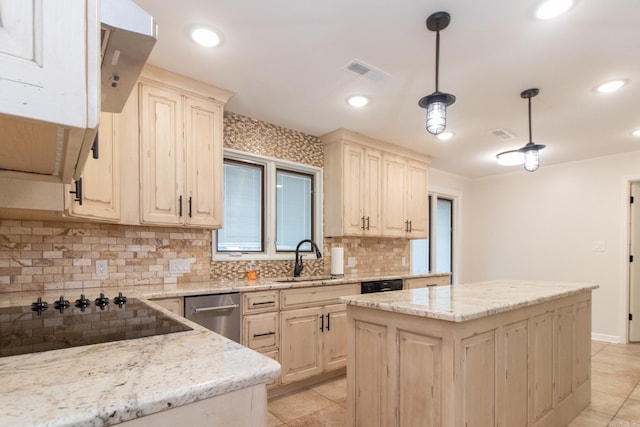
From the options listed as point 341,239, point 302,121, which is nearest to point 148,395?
point 302,121

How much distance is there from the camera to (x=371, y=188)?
13.4 ft

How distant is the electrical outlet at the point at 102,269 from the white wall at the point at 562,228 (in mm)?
5408

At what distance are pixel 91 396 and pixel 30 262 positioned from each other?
2118mm

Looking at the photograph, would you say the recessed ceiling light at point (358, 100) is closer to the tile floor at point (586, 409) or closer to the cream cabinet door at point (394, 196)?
the cream cabinet door at point (394, 196)

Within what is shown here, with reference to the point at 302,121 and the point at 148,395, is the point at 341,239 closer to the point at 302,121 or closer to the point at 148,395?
the point at 302,121

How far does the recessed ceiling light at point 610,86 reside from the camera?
2.62m

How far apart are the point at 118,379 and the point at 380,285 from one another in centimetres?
309

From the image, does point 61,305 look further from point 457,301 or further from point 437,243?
point 437,243

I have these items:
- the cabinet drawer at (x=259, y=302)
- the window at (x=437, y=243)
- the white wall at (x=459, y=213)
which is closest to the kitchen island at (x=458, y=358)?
the cabinet drawer at (x=259, y=302)

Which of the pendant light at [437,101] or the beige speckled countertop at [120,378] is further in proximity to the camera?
the pendant light at [437,101]

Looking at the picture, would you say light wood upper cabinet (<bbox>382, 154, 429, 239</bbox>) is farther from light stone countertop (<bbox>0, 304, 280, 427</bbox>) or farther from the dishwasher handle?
light stone countertop (<bbox>0, 304, 280, 427</bbox>)

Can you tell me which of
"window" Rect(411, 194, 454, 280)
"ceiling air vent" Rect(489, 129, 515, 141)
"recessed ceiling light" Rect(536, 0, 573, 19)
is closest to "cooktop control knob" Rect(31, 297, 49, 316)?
"recessed ceiling light" Rect(536, 0, 573, 19)

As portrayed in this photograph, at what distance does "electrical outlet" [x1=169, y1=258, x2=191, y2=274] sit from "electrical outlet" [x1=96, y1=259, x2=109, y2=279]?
1.47 feet

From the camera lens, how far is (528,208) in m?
5.51
